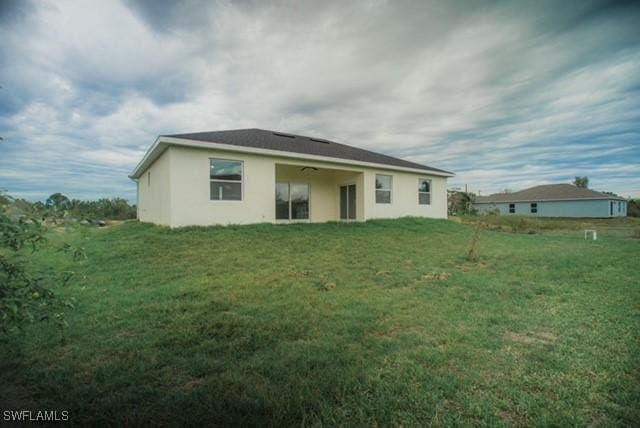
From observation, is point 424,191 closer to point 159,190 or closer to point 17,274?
point 159,190

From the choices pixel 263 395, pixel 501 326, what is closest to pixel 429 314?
pixel 501 326

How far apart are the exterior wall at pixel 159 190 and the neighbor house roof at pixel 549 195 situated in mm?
39252

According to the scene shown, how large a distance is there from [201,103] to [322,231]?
824 cm

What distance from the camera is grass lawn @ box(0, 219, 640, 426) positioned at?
1.85 metres

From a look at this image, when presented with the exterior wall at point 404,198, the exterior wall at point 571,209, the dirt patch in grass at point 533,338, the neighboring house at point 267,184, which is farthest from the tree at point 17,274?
the exterior wall at point 571,209

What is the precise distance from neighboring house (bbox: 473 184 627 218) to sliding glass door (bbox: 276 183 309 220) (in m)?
21.7

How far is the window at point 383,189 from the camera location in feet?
47.4

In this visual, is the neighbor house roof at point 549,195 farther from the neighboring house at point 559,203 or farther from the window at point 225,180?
the window at point 225,180

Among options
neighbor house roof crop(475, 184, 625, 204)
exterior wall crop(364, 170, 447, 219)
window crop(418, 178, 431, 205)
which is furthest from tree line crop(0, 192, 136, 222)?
neighbor house roof crop(475, 184, 625, 204)

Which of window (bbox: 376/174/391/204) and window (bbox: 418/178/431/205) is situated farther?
window (bbox: 418/178/431/205)

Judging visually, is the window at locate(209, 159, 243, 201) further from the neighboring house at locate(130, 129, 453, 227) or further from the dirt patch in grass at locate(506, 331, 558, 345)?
the dirt patch in grass at locate(506, 331, 558, 345)

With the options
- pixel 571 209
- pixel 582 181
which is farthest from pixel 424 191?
pixel 582 181

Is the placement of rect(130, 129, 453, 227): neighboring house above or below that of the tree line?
above

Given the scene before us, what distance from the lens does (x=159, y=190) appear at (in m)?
10.9
